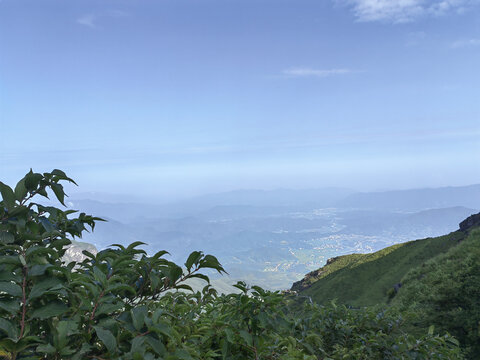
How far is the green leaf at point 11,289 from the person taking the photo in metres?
1.85

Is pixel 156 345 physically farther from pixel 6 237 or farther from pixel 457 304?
pixel 457 304

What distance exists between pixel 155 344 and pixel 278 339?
2.08 m

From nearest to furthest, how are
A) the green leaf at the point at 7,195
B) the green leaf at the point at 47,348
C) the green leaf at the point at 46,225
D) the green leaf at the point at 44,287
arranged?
1. the green leaf at the point at 47,348
2. the green leaf at the point at 44,287
3. the green leaf at the point at 7,195
4. the green leaf at the point at 46,225

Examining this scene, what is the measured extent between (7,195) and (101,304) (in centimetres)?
128

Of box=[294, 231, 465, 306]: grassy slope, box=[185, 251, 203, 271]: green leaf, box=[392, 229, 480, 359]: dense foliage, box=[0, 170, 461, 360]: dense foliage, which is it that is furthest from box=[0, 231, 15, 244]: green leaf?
box=[294, 231, 465, 306]: grassy slope

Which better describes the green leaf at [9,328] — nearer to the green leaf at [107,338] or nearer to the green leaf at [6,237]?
the green leaf at [107,338]

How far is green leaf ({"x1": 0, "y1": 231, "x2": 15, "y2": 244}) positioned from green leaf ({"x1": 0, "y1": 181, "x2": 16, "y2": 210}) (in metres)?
0.21

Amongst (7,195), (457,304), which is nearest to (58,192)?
(7,195)

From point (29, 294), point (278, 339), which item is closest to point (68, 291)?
point (29, 294)

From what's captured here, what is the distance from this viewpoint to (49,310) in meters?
1.95

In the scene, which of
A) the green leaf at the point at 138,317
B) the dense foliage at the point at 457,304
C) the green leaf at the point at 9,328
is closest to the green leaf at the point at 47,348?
the green leaf at the point at 9,328

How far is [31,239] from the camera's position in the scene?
2613mm

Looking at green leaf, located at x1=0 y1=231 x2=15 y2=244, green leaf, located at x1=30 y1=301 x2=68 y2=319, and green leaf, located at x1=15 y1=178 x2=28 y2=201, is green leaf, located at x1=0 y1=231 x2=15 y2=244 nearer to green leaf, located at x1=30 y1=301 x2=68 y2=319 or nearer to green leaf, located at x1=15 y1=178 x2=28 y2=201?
green leaf, located at x1=15 y1=178 x2=28 y2=201

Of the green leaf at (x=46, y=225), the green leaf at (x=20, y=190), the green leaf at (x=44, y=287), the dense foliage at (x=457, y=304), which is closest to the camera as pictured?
the green leaf at (x=44, y=287)
